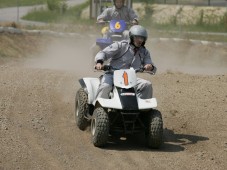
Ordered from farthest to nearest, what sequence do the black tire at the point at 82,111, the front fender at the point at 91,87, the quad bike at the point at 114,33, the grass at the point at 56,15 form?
the grass at the point at 56,15
the quad bike at the point at 114,33
the black tire at the point at 82,111
the front fender at the point at 91,87

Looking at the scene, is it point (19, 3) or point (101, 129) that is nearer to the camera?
point (101, 129)

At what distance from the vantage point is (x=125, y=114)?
31.8 feet

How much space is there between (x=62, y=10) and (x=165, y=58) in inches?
685

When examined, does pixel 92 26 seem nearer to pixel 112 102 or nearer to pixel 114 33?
pixel 114 33

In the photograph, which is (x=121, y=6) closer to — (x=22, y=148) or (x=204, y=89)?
(x=204, y=89)

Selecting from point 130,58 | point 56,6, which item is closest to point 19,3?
point 56,6

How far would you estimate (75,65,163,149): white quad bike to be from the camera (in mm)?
9570

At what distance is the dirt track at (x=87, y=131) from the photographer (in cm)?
888

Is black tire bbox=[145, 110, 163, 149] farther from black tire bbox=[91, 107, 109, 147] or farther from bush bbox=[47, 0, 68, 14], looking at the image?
bush bbox=[47, 0, 68, 14]

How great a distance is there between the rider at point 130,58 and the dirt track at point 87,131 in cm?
80

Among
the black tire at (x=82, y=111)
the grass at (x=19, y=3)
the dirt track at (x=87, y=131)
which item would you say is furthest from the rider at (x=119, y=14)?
the grass at (x=19, y=3)

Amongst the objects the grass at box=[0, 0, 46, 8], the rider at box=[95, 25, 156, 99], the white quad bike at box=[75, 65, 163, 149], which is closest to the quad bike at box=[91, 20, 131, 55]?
the rider at box=[95, 25, 156, 99]

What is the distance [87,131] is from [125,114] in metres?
1.20

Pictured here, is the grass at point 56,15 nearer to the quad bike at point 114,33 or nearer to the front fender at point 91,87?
the quad bike at point 114,33
